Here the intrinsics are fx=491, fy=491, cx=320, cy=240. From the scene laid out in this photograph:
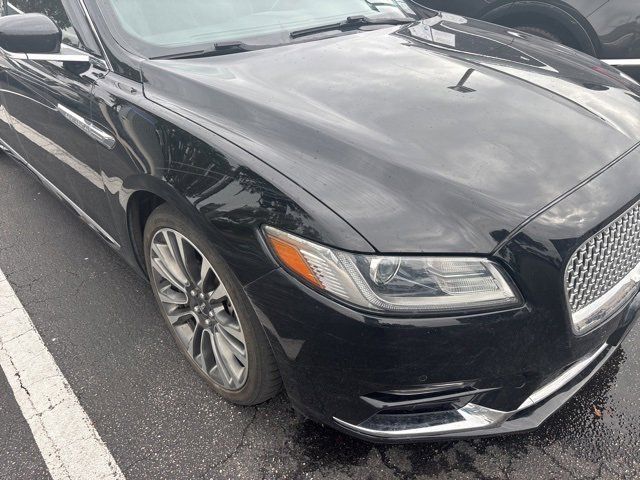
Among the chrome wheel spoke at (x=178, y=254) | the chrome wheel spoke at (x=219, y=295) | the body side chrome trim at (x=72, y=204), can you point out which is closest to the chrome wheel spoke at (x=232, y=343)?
the chrome wheel spoke at (x=219, y=295)

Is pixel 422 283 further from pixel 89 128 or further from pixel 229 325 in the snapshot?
pixel 89 128

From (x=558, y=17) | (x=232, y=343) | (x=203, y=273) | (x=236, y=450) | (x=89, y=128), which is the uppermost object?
(x=89, y=128)

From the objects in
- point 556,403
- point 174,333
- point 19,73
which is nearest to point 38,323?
point 174,333

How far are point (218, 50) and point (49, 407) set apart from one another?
168 centimetres

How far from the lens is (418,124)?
162cm

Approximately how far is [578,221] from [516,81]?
2.60ft

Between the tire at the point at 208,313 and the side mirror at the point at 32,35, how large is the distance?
918mm

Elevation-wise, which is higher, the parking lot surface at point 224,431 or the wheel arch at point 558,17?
the wheel arch at point 558,17

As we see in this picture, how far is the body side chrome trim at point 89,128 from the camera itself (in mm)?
1979

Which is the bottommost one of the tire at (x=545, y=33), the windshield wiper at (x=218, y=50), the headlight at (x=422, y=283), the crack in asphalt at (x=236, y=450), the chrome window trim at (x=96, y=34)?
the crack in asphalt at (x=236, y=450)

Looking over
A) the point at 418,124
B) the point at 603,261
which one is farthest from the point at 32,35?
the point at 603,261

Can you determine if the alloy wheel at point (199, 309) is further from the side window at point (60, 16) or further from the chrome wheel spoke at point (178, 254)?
the side window at point (60, 16)

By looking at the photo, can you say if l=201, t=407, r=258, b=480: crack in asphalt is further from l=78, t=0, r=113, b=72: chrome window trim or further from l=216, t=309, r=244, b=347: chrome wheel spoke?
l=78, t=0, r=113, b=72: chrome window trim

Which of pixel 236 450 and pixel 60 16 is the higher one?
pixel 60 16
